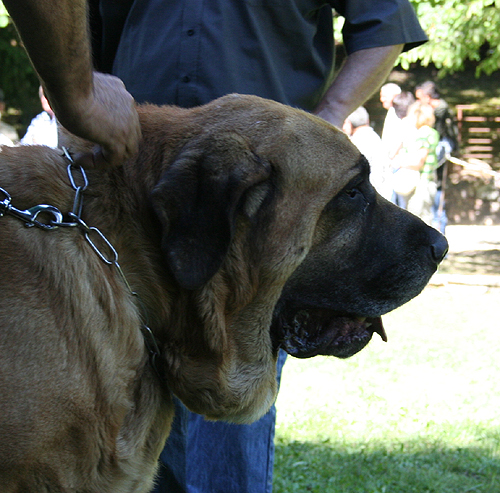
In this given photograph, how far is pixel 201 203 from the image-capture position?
1996 mm

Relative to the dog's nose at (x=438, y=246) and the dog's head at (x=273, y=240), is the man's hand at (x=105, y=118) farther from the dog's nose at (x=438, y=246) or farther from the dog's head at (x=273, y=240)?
the dog's nose at (x=438, y=246)

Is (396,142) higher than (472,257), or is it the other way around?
(396,142)

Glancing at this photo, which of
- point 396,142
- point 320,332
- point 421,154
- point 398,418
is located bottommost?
point 421,154

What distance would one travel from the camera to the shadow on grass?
4.11 meters

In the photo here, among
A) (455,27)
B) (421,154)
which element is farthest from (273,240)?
(455,27)

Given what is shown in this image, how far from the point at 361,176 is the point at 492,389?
416cm

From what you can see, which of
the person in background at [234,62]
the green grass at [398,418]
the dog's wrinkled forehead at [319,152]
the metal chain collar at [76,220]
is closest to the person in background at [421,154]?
the green grass at [398,418]

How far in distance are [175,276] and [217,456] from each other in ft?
4.11

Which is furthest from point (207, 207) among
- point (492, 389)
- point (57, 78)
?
point (492, 389)

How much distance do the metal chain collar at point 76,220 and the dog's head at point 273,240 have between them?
122 millimetres

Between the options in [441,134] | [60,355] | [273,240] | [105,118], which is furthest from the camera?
[441,134]

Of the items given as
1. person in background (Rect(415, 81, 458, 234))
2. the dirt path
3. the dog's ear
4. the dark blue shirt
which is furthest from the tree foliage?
the dog's ear

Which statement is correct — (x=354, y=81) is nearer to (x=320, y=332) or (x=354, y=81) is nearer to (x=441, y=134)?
(x=320, y=332)

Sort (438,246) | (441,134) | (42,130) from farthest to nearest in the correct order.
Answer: (441,134) → (42,130) → (438,246)
